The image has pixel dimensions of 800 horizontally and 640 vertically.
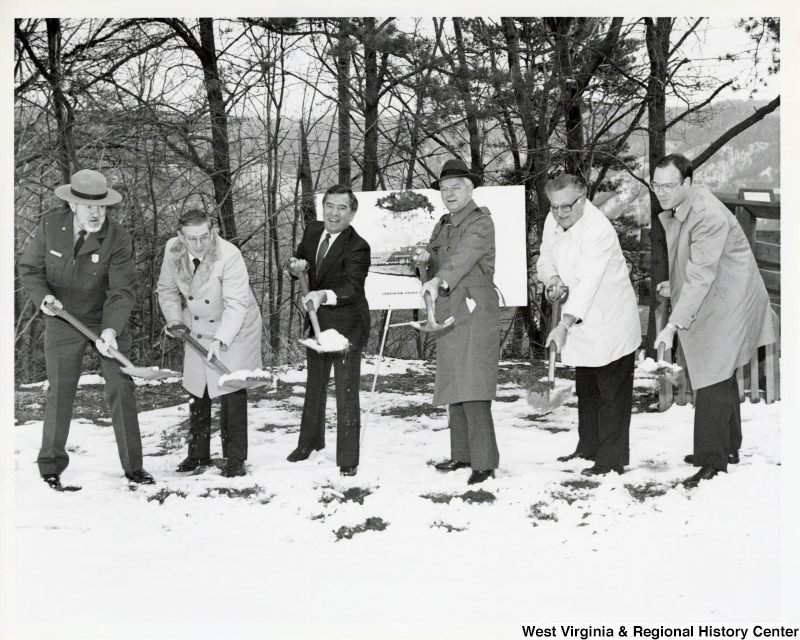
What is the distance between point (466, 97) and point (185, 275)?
229cm

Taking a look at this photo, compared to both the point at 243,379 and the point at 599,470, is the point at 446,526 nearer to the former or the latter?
the point at 599,470

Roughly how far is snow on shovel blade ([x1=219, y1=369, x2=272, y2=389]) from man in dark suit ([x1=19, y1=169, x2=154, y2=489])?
502 mm

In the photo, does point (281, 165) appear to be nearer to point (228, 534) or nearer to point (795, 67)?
point (228, 534)

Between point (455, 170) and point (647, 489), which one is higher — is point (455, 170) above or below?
above

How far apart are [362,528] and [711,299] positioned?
1973 mm

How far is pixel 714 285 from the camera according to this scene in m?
4.14

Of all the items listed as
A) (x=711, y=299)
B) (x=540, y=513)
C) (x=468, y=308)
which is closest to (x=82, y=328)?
(x=468, y=308)

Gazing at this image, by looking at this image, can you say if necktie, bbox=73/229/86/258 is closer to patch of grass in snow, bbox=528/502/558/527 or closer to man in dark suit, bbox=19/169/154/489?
man in dark suit, bbox=19/169/154/489

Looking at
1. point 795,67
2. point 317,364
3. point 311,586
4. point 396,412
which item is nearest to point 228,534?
point 311,586

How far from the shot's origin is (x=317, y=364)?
4418mm

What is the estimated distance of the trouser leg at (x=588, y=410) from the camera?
4406 millimetres

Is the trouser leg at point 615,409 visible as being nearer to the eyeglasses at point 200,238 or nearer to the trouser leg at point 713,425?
the trouser leg at point 713,425

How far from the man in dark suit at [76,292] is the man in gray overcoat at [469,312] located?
4.98 feet

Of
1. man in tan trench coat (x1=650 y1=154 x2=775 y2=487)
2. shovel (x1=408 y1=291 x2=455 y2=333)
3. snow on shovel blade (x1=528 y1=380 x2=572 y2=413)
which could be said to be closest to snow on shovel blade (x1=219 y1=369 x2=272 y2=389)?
shovel (x1=408 y1=291 x2=455 y2=333)
